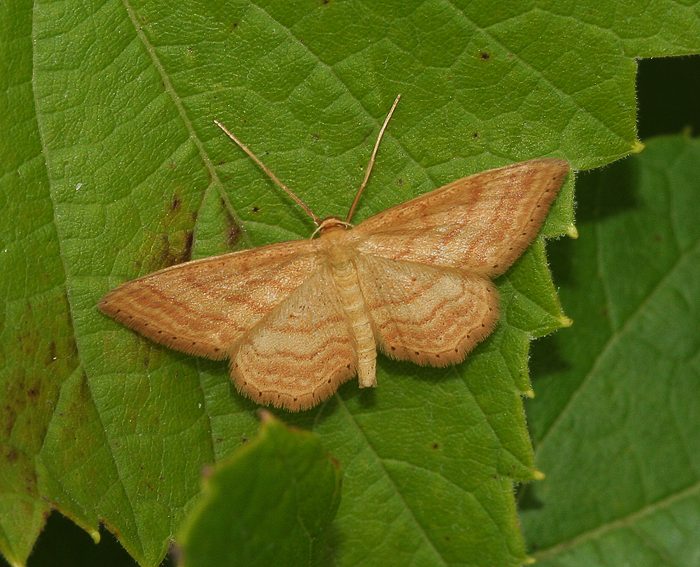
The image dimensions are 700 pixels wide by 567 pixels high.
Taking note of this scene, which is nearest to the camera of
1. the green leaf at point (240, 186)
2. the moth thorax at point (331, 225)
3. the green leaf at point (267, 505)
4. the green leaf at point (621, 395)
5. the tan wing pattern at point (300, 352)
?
the green leaf at point (267, 505)

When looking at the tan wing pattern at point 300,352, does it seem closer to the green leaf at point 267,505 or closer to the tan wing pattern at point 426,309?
the tan wing pattern at point 426,309

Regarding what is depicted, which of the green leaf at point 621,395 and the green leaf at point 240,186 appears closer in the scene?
the green leaf at point 240,186

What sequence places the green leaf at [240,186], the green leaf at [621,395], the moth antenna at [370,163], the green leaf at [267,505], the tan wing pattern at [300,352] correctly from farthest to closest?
the green leaf at [621,395] < the tan wing pattern at [300,352] < the moth antenna at [370,163] < the green leaf at [240,186] < the green leaf at [267,505]

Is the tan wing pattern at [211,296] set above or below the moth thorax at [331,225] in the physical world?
below

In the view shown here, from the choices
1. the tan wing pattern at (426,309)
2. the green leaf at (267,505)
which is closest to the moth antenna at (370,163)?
the tan wing pattern at (426,309)

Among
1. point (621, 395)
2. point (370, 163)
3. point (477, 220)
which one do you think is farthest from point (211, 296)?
point (621, 395)

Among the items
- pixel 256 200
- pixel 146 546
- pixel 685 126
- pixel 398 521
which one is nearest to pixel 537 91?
pixel 256 200

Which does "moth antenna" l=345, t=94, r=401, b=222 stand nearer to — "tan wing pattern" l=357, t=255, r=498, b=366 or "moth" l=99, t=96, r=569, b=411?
"moth" l=99, t=96, r=569, b=411

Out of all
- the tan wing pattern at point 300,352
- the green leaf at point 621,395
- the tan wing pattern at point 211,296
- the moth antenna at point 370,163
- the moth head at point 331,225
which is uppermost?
the moth antenna at point 370,163
